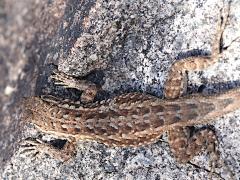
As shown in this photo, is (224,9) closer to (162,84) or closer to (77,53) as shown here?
(162,84)

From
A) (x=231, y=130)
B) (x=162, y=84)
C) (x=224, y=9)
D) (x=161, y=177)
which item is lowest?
(x=161, y=177)

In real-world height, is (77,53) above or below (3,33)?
below

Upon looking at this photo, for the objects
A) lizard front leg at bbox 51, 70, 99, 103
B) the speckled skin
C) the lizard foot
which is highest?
lizard front leg at bbox 51, 70, 99, 103

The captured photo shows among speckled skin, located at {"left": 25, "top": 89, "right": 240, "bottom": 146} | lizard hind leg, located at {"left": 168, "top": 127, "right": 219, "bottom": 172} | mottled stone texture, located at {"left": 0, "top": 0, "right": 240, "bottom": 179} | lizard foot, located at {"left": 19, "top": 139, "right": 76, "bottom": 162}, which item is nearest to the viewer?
speckled skin, located at {"left": 25, "top": 89, "right": 240, "bottom": 146}

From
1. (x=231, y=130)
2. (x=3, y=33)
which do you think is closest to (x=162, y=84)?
(x=231, y=130)

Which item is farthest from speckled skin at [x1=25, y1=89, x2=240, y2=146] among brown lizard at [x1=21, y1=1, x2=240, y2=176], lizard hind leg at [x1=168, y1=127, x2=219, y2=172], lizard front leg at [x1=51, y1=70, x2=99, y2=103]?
lizard front leg at [x1=51, y1=70, x2=99, y2=103]

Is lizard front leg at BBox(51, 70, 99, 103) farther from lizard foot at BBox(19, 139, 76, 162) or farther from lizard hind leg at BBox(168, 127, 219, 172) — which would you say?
lizard hind leg at BBox(168, 127, 219, 172)

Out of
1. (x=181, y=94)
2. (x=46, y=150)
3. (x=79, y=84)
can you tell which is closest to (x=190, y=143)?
(x=181, y=94)
